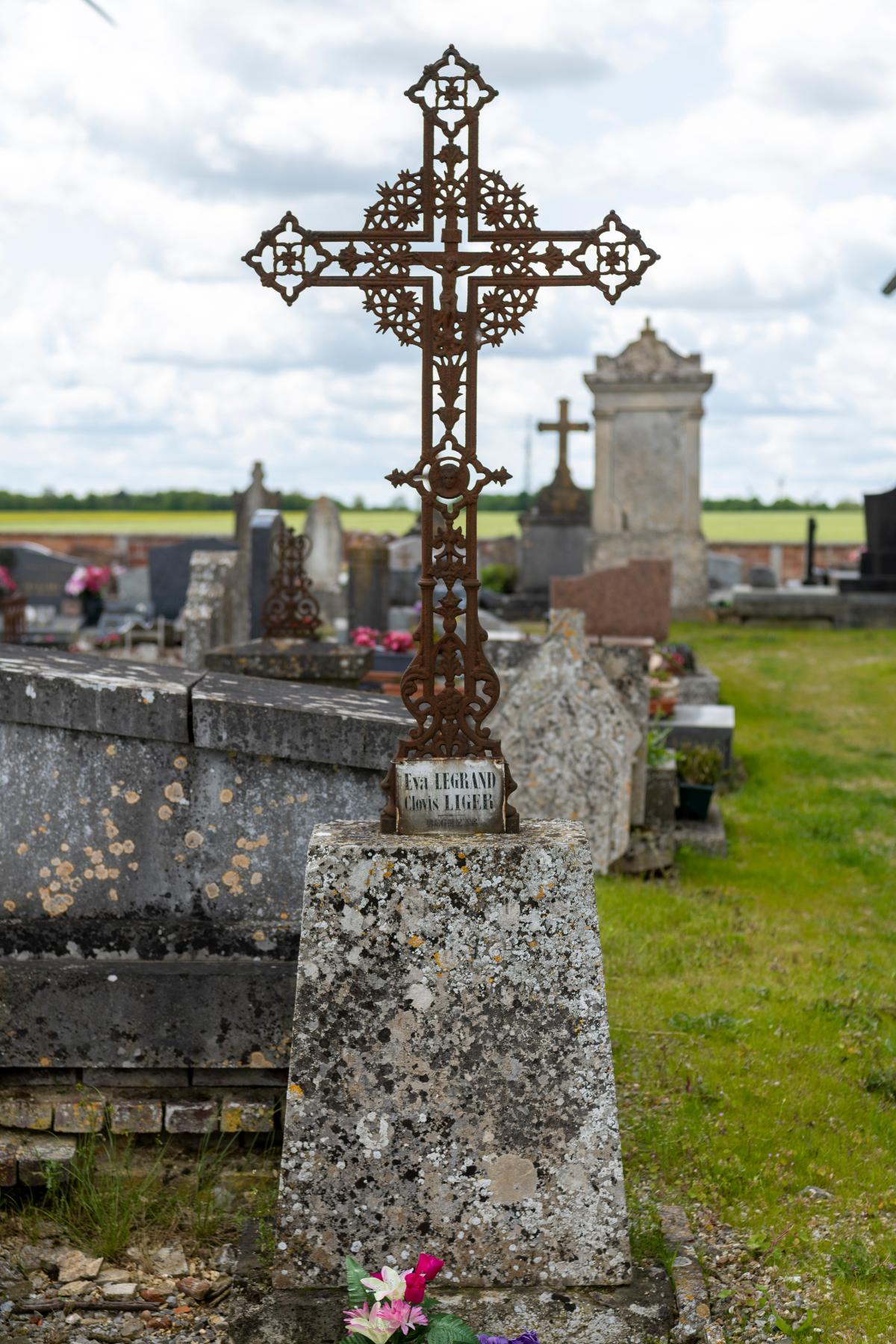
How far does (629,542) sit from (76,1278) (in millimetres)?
17519

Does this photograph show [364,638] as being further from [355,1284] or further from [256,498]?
[355,1284]

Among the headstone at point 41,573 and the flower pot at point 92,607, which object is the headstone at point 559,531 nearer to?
the flower pot at point 92,607

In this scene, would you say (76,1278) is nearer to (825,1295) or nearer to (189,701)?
(189,701)

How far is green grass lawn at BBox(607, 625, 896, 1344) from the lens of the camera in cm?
376

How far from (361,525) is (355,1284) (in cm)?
4664

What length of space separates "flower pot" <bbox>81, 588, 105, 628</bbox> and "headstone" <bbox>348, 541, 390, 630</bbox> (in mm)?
5644

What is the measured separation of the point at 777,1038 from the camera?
506cm

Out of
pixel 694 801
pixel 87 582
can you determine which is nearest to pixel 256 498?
pixel 87 582

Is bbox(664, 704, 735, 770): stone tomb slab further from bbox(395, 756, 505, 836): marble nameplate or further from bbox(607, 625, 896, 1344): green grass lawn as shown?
bbox(395, 756, 505, 836): marble nameplate

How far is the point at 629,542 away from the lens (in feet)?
66.7

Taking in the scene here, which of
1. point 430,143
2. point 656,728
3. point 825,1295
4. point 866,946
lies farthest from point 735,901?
point 430,143

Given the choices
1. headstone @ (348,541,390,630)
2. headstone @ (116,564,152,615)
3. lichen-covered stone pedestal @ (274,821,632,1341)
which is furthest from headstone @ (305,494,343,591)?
lichen-covered stone pedestal @ (274,821,632,1341)

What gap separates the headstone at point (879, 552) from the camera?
1908 centimetres

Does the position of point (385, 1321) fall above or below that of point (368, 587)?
below
